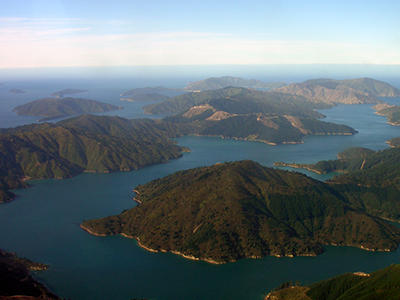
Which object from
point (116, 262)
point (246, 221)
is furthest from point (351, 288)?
point (116, 262)

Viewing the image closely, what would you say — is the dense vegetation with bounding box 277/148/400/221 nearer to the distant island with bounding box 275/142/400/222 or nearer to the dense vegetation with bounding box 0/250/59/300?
the distant island with bounding box 275/142/400/222

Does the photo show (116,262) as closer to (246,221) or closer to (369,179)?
(246,221)

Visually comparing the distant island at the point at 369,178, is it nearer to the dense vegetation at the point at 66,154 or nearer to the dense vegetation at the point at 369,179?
the dense vegetation at the point at 369,179

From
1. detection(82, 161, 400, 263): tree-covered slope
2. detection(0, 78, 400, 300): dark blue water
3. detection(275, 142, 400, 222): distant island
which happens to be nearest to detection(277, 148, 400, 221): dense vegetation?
detection(275, 142, 400, 222): distant island

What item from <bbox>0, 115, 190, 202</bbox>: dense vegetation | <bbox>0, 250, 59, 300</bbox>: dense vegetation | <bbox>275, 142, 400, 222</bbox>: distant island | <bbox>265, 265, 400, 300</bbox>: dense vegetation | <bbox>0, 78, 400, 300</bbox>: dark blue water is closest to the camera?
<bbox>265, 265, 400, 300</bbox>: dense vegetation

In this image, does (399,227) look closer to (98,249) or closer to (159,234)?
(159,234)

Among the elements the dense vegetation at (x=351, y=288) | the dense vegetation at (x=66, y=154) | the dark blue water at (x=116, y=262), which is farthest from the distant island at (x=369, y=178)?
the dense vegetation at (x=66, y=154)
